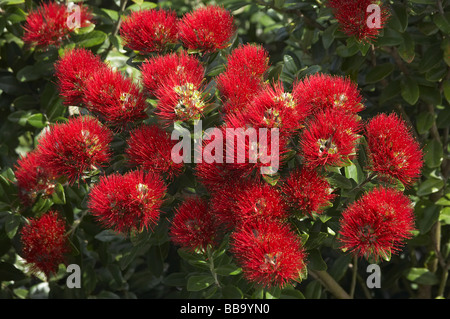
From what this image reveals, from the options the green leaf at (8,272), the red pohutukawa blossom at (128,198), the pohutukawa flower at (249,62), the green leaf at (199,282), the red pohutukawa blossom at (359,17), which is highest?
the red pohutukawa blossom at (359,17)

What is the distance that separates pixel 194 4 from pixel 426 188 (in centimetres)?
132

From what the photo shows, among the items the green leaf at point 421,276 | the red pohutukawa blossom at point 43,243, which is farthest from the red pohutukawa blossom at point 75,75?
the green leaf at point 421,276

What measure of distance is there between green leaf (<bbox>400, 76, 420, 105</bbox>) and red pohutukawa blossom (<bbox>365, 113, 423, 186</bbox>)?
43 cm

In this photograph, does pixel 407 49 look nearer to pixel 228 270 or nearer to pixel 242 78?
pixel 242 78

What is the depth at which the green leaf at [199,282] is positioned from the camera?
117 cm

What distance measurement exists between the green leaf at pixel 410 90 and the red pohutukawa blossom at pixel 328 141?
0.52 metres

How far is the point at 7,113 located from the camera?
1720 mm

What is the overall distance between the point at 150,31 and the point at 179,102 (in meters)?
0.23

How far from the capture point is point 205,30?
120 centimetres

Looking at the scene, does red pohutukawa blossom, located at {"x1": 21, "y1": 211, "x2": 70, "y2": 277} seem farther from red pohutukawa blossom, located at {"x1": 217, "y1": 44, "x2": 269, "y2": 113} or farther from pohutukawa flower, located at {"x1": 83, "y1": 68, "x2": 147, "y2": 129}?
red pohutukawa blossom, located at {"x1": 217, "y1": 44, "x2": 269, "y2": 113}

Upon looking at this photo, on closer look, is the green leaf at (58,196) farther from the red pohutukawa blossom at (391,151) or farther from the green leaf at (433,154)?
the green leaf at (433,154)

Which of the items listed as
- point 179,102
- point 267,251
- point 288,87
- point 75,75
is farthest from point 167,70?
point 267,251

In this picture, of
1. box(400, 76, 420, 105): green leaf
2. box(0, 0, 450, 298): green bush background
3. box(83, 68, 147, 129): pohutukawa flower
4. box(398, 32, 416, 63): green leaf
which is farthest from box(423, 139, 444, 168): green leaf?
box(83, 68, 147, 129): pohutukawa flower
